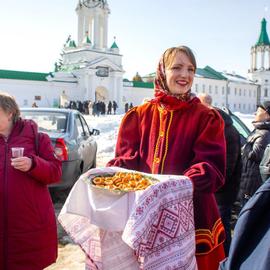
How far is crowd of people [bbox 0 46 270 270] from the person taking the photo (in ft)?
8.08

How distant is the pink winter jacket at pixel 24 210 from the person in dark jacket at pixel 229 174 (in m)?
1.92

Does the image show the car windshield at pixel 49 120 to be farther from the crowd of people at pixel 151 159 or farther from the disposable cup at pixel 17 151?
the disposable cup at pixel 17 151

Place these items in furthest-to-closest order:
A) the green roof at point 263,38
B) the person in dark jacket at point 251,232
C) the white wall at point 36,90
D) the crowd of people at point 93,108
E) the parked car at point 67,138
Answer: the green roof at point 263,38 < the white wall at point 36,90 < the crowd of people at point 93,108 < the parked car at point 67,138 < the person in dark jacket at point 251,232

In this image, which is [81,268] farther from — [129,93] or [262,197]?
[129,93]

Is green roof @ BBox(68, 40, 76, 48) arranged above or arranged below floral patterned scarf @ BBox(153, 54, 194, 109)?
above

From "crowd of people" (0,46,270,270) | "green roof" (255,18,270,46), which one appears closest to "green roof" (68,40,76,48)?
"green roof" (255,18,270,46)

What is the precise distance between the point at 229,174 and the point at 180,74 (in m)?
1.95

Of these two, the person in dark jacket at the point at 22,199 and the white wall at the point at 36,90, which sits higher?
the white wall at the point at 36,90

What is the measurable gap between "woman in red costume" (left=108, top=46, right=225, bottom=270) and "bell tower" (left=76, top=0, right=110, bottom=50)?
57.5 meters

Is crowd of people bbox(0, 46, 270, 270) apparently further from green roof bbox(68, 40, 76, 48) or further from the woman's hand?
green roof bbox(68, 40, 76, 48)

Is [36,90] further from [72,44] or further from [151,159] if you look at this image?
[151,159]

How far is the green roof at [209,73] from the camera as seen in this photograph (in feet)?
246

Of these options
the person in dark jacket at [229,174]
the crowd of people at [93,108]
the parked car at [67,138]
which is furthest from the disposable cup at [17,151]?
the crowd of people at [93,108]

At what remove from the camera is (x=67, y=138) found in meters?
6.78
